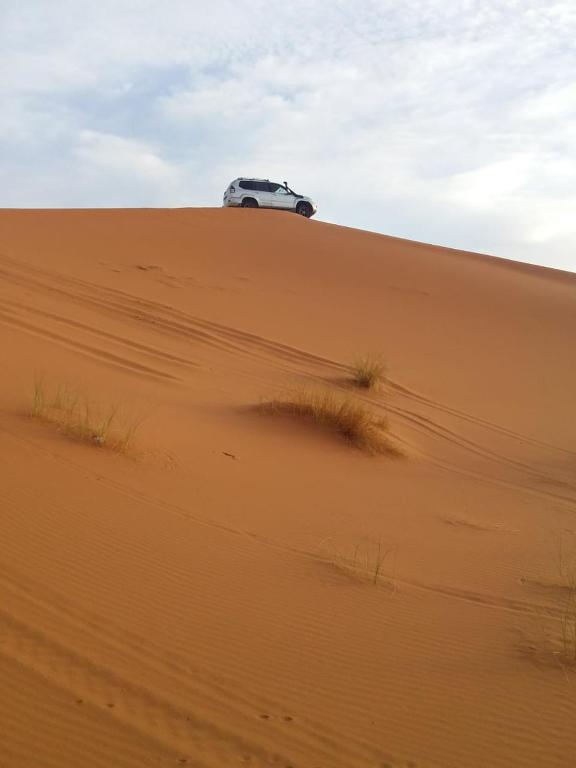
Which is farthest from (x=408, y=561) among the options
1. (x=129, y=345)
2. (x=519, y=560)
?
(x=129, y=345)

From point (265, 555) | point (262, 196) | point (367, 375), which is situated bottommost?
point (265, 555)

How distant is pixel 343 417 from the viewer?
28.8ft

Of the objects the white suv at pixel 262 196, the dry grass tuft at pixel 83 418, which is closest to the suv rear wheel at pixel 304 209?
the white suv at pixel 262 196

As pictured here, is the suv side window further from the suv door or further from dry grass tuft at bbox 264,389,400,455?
dry grass tuft at bbox 264,389,400,455

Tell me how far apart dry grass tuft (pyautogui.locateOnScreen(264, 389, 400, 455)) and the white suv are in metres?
21.5

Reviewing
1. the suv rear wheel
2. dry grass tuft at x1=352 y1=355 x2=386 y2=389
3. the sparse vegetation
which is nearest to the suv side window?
the suv rear wheel

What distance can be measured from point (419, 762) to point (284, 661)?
85cm

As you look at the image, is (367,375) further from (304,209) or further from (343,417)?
(304,209)

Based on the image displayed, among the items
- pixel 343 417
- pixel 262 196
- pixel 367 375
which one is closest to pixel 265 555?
pixel 343 417

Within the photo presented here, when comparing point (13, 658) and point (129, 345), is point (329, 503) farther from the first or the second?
point (129, 345)

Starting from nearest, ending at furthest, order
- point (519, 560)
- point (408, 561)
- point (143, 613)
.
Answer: point (143, 613)
point (408, 561)
point (519, 560)

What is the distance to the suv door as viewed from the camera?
29.7 metres

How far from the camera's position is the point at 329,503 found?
6.52 metres

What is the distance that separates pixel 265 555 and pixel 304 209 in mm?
26463
